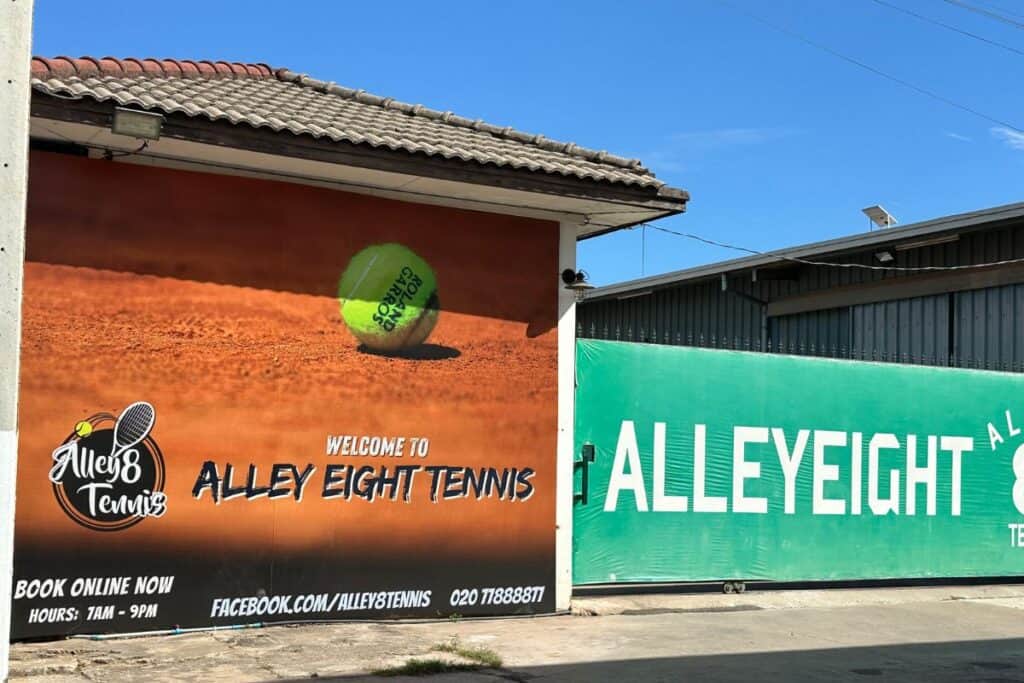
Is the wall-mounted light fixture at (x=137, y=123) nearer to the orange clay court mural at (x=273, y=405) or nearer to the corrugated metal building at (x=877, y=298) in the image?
the orange clay court mural at (x=273, y=405)

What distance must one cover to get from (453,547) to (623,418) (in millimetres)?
2125

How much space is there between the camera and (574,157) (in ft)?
34.6

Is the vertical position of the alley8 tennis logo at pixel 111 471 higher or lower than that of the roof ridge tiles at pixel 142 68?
lower

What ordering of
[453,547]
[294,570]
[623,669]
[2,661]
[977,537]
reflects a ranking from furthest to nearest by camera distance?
1. [977,537]
2. [453,547]
3. [294,570]
4. [623,669]
5. [2,661]

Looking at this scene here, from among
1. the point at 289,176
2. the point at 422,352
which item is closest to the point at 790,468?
the point at 422,352

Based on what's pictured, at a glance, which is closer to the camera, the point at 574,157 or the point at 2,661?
the point at 2,661

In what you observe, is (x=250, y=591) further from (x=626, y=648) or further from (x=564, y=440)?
(x=564, y=440)

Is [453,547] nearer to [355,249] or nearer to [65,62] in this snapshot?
[355,249]

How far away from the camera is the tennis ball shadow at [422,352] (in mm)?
9327

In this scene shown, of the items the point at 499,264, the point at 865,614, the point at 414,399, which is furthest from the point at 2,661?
the point at 865,614

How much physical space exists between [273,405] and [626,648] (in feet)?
10.8

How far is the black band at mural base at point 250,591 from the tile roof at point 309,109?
332 cm

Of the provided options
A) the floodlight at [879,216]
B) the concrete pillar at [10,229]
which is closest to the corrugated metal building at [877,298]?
the floodlight at [879,216]

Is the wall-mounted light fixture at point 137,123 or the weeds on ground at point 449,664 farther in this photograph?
the wall-mounted light fixture at point 137,123
